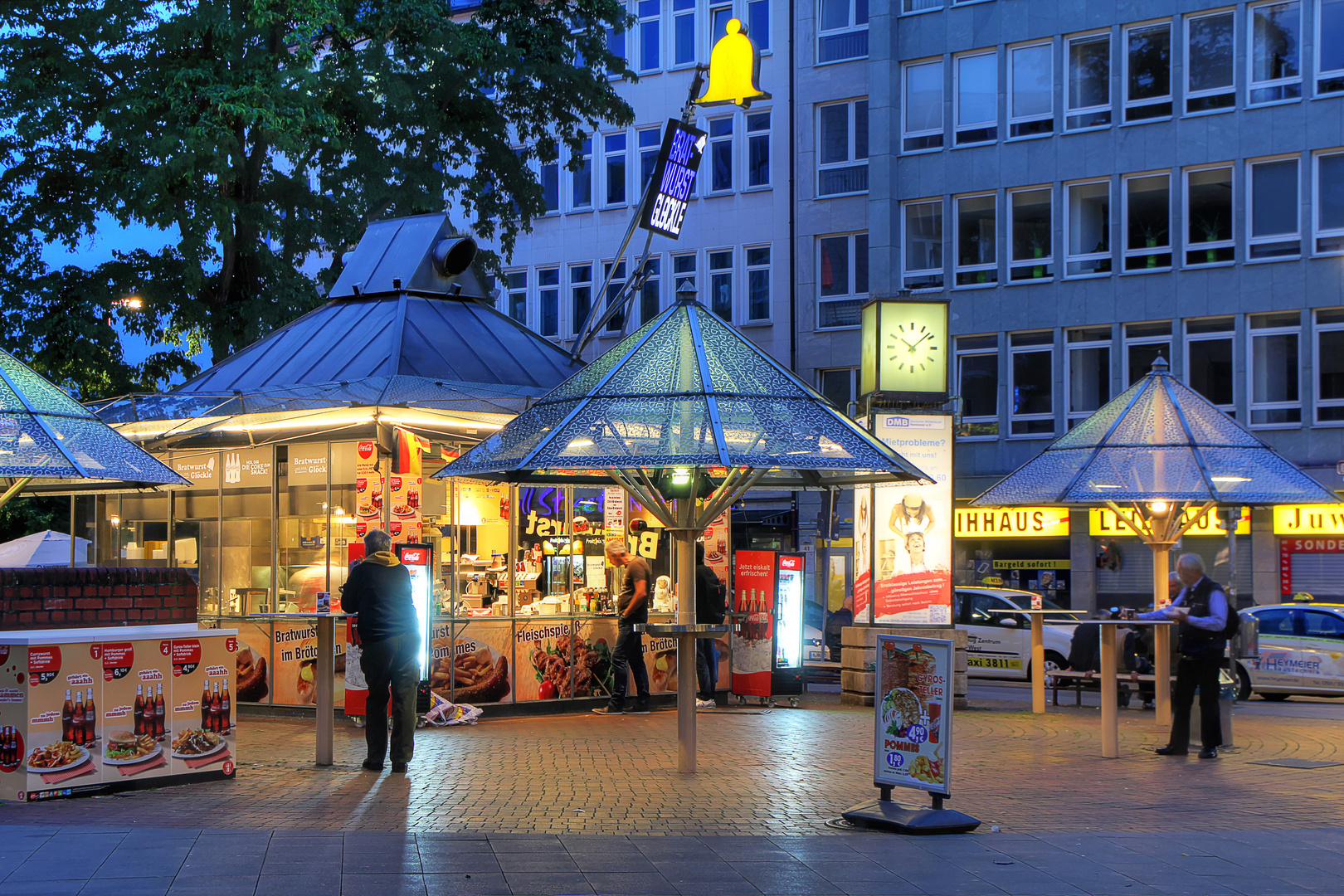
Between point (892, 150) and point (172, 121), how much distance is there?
1897 centimetres

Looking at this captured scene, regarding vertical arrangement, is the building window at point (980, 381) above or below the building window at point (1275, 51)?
below

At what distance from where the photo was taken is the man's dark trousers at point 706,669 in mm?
16781

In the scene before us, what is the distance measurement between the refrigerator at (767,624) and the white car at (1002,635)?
6.66 m

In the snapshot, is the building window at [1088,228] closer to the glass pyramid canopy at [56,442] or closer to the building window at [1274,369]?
the building window at [1274,369]

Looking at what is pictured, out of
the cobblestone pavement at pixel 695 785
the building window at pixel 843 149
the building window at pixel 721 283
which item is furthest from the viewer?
the building window at pixel 721 283

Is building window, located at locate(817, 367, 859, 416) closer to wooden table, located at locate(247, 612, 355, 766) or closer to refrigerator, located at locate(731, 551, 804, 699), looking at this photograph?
refrigerator, located at locate(731, 551, 804, 699)

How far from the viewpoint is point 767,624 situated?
17047mm

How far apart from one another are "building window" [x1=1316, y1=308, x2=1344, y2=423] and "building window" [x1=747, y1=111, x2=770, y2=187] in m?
14.5

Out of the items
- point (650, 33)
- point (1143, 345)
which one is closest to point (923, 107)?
point (1143, 345)

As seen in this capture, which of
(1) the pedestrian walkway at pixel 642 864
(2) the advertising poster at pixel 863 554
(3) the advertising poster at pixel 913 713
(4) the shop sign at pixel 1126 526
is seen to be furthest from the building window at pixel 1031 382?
(1) the pedestrian walkway at pixel 642 864

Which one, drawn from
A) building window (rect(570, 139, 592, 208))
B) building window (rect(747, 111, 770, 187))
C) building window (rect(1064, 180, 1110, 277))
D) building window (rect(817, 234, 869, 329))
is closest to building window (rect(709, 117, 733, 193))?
building window (rect(747, 111, 770, 187))

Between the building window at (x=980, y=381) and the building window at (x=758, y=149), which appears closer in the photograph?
the building window at (x=980, y=381)

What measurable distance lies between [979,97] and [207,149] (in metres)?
20.1

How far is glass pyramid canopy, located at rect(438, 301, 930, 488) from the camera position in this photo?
34.4ft
